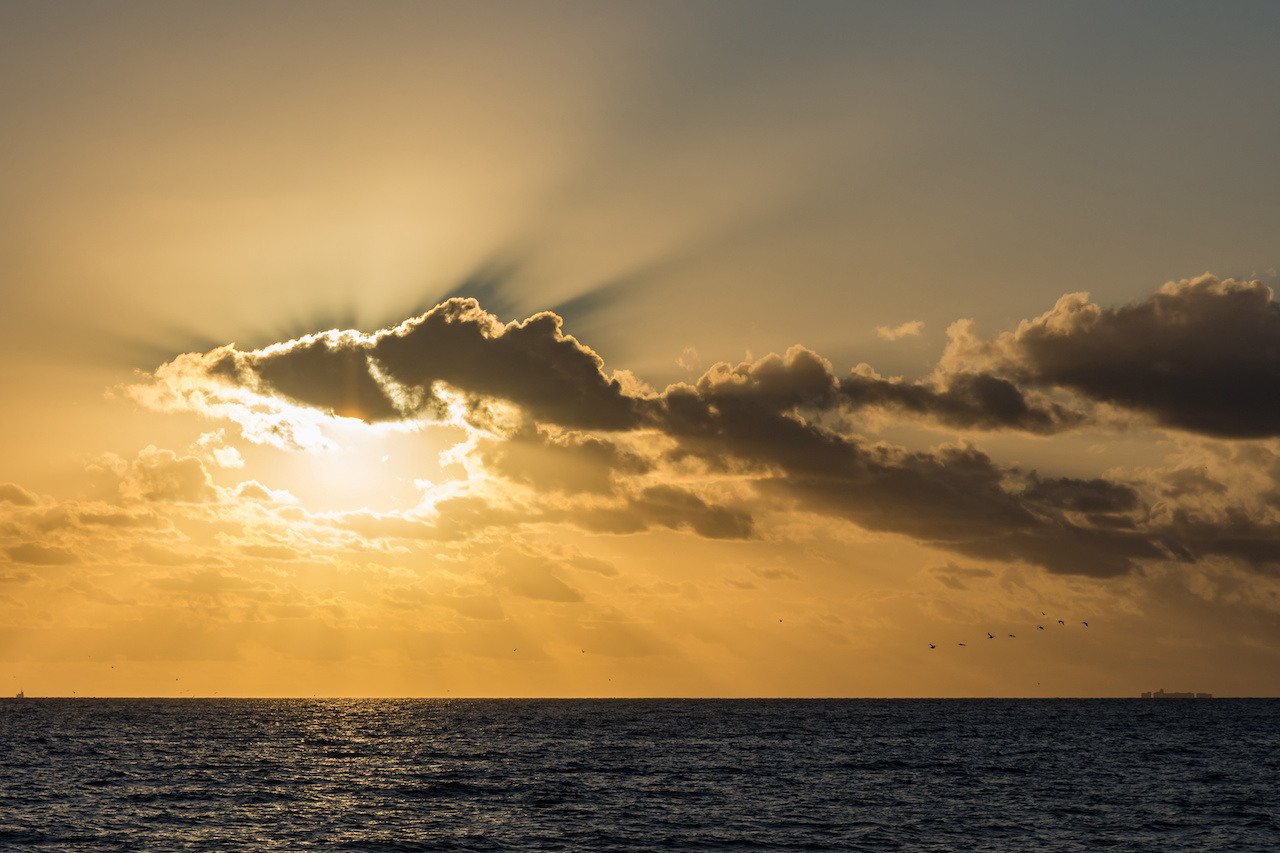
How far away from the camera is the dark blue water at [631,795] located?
65062 mm

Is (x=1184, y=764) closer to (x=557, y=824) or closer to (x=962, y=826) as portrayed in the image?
(x=962, y=826)

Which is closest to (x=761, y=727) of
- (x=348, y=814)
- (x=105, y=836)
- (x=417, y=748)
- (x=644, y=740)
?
(x=644, y=740)

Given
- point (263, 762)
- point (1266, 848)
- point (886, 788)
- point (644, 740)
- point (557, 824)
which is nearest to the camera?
point (1266, 848)

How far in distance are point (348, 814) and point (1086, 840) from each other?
162 ft

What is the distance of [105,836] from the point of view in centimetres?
6375

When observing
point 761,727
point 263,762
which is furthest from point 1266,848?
point 761,727

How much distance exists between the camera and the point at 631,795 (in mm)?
84188

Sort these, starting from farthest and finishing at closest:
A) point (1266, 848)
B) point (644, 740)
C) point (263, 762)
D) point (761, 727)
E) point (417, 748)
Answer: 1. point (761, 727)
2. point (644, 740)
3. point (417, 748)
4. point (263, 762)
5. point (1266, 848)

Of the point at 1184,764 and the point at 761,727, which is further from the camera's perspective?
the point at 761,727

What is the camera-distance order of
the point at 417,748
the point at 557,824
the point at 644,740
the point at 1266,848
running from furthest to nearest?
the point at 644,740, the point at 417,748, the point at 557,824, the point at 1266,848

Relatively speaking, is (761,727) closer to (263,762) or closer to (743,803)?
(263,762)

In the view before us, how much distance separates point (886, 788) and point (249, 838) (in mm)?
53771

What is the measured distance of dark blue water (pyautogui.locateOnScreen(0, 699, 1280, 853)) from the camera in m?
65.1

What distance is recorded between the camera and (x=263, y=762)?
114625 mm
